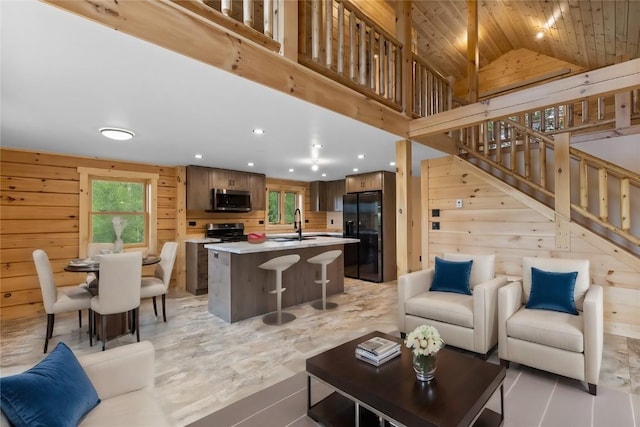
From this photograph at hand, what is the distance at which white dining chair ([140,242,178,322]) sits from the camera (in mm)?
3586

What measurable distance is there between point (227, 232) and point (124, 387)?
4.62 metres

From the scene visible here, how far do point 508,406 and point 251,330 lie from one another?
8.24ft

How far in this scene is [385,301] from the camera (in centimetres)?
455

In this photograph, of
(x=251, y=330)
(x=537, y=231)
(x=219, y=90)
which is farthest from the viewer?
(x=537, y=231)

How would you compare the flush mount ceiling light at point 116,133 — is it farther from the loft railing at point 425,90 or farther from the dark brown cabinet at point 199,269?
the loft railing at point 425,90

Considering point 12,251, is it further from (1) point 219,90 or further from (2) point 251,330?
(1) point 219,90

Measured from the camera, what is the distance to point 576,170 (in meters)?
3.87

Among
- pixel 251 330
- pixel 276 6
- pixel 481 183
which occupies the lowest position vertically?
pixel 251 330

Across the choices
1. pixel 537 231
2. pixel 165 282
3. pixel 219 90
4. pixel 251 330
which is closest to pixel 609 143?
pixel 537 231

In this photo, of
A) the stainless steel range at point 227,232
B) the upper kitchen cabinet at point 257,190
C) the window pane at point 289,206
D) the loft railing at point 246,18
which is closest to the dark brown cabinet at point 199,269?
the stainless steel range at point 227,232

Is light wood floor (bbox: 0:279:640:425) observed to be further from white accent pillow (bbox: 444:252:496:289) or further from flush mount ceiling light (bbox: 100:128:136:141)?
flush mount ceiling light (bbox: 100:128:136:141)

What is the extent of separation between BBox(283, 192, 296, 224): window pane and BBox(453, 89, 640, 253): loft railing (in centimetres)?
420

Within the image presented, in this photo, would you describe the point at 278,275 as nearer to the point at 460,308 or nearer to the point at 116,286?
the point at 116,286

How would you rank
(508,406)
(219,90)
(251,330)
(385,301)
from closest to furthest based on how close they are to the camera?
1. (508,406)
2. (219,90)
3. (251,330)
4. (385,301)
